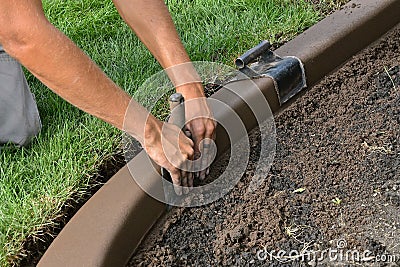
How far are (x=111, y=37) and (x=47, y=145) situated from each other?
2.95ft

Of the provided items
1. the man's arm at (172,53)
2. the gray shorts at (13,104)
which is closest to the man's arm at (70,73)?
the man's arm at (172,53)

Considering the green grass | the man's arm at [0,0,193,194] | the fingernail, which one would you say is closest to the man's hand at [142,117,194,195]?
the man's arm at [0,0,193,194]

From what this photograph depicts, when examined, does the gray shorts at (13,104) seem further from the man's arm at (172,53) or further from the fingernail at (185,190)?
the fingernail at (185,190)

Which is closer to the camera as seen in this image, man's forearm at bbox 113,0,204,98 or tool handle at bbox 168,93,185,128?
tool handle at bbox 168,93,185,128

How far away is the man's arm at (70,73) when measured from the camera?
1928mm

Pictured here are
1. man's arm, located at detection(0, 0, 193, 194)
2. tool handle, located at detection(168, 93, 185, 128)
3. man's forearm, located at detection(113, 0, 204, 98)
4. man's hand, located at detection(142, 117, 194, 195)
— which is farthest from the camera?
man's forearm, located at detection(113, 0, 204, 98)

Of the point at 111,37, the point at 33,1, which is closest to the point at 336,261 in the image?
the point at 33,1

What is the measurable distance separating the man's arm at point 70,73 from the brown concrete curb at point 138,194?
142mm

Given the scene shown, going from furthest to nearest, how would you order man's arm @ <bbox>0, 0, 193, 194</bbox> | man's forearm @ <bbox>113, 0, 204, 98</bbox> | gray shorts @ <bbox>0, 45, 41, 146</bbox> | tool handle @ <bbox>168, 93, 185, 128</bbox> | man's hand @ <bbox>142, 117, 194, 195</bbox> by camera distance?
1. gray shorts @ <bbox>0, 45, 41, 146</bbox>
2. man's forearm @ <bbox>113, 0, 204, 98</bbox>
3. tool handle @ <bbox>168, 93, 185, 128</bbox>
4. man's hand @ <bbox>142, 117, 194, 195</bbox>
5. man's arm @ <bbox>0, 0, 193, 194</bbox>

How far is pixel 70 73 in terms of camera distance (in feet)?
6.55

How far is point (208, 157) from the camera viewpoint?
239 centimetres

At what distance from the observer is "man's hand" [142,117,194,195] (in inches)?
84.4

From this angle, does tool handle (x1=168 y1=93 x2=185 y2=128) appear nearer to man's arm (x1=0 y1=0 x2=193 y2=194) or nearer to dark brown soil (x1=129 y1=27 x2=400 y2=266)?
man's arm (x1=0 y1=0 x2=193 y2=194)

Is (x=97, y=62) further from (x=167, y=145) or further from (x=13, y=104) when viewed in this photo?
(x=167, y=145)
